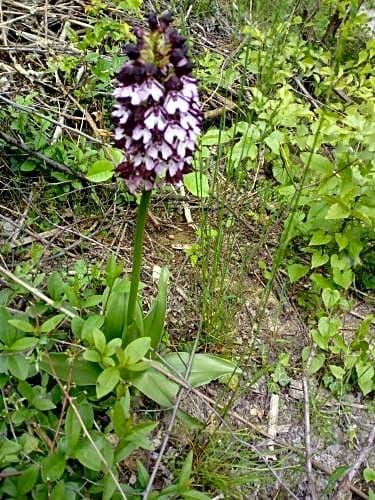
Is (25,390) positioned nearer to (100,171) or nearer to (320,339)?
(100,171)

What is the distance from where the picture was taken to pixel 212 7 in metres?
3.19

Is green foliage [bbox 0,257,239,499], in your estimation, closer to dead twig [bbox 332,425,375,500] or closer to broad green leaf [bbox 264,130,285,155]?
dead twig [bbox 332,425,375,500]

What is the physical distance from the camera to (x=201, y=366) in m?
1.75

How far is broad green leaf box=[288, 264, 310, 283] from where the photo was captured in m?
2.16

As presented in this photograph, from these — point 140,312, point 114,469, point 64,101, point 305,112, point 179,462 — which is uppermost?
point 305,112

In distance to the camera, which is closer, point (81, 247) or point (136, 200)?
point (81, 247)

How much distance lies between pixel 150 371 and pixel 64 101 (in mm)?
1315

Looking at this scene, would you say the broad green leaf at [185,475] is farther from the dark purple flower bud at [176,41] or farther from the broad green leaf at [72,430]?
the dark purple flower bud at [176,41]

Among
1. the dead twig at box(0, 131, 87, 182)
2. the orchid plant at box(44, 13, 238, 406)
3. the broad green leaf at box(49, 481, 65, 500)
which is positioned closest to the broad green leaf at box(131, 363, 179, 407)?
the orchid plant at box(44, 13, 238, 406)

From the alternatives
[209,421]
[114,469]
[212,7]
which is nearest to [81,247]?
[209,421]

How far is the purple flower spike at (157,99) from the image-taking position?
4.02 ft

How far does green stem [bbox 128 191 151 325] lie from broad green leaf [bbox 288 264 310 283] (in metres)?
0.76

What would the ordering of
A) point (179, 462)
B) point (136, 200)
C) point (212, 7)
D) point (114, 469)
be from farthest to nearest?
point (212, 7) < point (136, 200) < point (179, 462) < point (114, 469)

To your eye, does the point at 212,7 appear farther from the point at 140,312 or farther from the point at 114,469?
the point at 114,469
